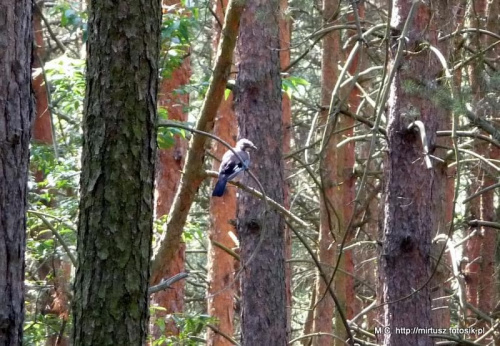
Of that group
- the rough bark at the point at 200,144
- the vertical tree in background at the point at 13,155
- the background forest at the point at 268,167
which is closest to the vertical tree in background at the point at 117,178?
the background forest at the point at 268,167

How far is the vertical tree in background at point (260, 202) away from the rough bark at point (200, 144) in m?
1.57

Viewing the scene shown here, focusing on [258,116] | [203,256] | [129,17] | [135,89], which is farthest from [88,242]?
[203,256]

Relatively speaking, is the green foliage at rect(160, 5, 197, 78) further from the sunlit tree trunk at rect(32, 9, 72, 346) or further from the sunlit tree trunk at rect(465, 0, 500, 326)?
the sunlit tree trunk at rect(465, 0, 500, 326)

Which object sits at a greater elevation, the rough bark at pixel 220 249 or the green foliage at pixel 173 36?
the green foliage at pixel 173 36

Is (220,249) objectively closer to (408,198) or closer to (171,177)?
(171,177)

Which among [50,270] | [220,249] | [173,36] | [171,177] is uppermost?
[173,36]

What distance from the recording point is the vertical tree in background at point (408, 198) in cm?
664

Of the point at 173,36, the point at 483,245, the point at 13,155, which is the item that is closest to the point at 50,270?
the point at 173,36

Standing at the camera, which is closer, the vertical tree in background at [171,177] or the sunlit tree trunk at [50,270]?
the sunlit tree trunk at [50,270]

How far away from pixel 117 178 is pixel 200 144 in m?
1.61

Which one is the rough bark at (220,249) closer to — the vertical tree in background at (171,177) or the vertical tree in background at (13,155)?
the vertical tree in background at (171,177)

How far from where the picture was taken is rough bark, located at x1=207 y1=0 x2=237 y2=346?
35.2 feet

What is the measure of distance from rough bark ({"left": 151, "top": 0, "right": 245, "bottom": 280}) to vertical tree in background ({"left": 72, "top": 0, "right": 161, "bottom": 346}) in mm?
1380

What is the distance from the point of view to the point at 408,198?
6652 millimetres
